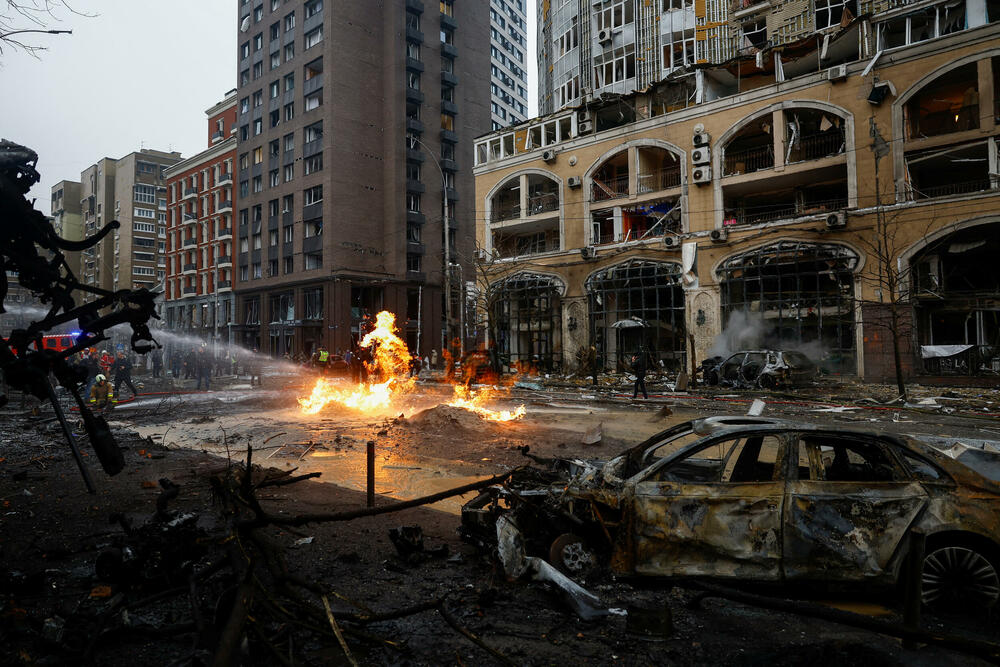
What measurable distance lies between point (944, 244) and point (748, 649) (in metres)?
27.5

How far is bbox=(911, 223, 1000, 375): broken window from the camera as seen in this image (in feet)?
71.8

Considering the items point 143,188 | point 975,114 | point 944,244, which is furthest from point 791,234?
point 143,188

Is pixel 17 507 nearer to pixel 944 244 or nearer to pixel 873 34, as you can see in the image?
pixel 944 244

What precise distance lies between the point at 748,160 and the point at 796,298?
955cm

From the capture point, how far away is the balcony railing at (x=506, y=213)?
131 ft

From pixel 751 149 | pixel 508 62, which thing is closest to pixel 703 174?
pixel 751 149

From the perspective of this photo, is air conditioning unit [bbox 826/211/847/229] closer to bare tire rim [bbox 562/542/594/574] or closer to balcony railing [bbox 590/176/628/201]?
balcony railing [bbox 590/176/628/201]

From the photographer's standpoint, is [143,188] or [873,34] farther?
[143,188]

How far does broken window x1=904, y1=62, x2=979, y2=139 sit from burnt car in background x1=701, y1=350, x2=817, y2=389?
12934mm

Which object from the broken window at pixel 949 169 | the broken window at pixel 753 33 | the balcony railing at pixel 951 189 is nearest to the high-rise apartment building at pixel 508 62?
the broken window at pixel 753 33

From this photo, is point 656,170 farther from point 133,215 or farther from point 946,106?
point 133,215

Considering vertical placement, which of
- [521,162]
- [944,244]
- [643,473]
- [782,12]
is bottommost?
[643,473]

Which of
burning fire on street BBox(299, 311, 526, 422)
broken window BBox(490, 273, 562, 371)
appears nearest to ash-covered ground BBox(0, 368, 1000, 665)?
burning fire on street BBox(299, 311, 526, 422)

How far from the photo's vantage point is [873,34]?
1019 inches
